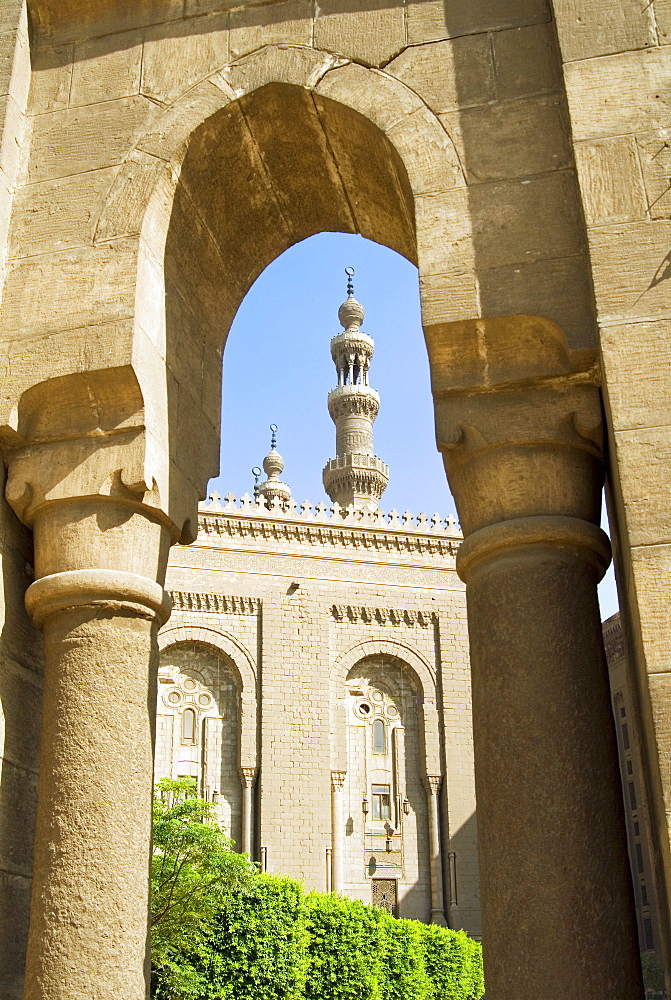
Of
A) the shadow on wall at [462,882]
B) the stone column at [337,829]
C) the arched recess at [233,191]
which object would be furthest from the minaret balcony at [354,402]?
the arched recess at [233,191]

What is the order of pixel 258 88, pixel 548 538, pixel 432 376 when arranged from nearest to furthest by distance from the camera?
1. pixel 548 538
2. pixel 432 376
3. pixel 258 88

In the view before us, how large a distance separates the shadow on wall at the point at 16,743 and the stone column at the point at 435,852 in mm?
20216

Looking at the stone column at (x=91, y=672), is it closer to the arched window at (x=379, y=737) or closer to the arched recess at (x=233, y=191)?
the arched recess at (x=233, y=191)

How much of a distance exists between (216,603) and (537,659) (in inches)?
792

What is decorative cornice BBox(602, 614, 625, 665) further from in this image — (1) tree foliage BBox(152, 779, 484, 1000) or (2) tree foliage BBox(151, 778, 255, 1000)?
(2) tree foliage BBox(151, 778, 255, 1000)

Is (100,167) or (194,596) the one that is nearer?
(100,167)

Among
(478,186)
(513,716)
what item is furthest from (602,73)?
(513,716)

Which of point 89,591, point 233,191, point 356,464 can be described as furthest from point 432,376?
point 356,464

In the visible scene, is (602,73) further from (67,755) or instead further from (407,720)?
(407,720)

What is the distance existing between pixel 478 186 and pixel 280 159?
102 cm

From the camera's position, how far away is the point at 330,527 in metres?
24.4

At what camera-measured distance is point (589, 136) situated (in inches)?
135

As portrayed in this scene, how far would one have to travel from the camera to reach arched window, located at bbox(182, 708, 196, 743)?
22203 mm

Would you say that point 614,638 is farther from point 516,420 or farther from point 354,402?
point 516,420
